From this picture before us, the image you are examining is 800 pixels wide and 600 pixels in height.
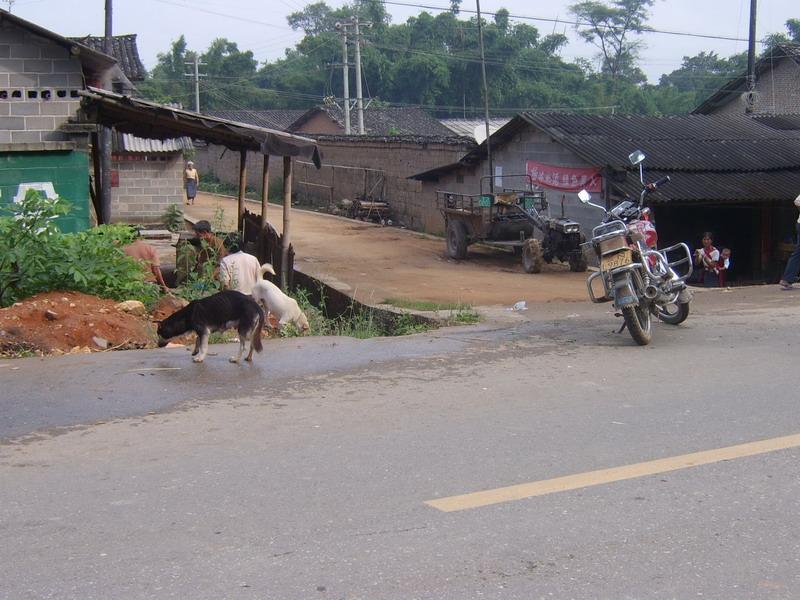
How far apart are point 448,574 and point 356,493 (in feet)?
3.61

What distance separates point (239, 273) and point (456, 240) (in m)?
12.9

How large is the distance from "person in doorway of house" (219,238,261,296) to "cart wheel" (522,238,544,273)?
1054 centimetres

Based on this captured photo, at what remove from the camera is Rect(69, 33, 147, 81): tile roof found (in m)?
27.5

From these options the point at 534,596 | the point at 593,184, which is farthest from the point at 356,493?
the point at 593,184

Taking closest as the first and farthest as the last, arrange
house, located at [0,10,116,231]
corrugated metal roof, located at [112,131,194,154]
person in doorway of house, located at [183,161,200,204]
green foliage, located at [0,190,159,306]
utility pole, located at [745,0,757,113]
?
green foliage, located at [0,190,159,306] < house, located at [0,10,116,231] < corrugated metal roof, located at [112,131,194,154] < utility pole, located at [745,0,757,113] < person in doorway of house, located at [183,161,200,204]

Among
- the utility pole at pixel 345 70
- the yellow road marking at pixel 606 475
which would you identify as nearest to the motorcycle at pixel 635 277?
the yellow road marking at pixel 606 475

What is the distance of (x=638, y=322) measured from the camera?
9.32 m

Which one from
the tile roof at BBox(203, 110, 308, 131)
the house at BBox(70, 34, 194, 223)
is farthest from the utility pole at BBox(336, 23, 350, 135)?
the house at BBox(70, 34, 194, 223)

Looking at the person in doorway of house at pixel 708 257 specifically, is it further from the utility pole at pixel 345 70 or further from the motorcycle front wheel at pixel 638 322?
the utility pole at pixel 345 70

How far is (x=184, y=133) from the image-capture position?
1478 centimetres

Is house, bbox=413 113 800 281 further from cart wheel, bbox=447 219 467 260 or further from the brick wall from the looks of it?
the brick wall

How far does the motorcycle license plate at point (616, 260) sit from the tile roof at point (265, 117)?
44394 mm

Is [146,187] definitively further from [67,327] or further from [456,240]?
[67,327]

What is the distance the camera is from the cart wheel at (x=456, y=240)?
74.7 ft
